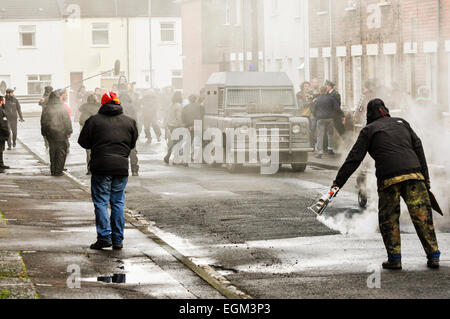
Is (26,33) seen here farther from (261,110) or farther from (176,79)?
(261,110)

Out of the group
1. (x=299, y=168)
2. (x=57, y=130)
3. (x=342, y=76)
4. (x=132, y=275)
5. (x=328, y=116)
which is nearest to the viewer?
(x=132, y=275)

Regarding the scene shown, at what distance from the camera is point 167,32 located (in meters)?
66.1

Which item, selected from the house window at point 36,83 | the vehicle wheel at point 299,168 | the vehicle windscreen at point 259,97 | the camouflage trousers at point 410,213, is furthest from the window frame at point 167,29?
the camouflage trousers at point 410,213

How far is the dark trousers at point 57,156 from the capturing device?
20.6m

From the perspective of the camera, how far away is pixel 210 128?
890 inches

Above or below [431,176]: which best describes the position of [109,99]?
above

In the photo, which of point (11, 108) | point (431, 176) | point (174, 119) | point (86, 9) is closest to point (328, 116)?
point (174, 119)

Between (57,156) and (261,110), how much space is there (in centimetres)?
431

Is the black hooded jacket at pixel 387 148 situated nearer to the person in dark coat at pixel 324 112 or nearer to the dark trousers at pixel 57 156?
the dark trousers at pixel 57 156

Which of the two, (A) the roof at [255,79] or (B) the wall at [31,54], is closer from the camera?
(A) the roof at [255,79]

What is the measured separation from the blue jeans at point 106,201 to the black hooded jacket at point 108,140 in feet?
0.37

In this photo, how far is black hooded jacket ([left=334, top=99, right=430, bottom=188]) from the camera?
30.7ft
